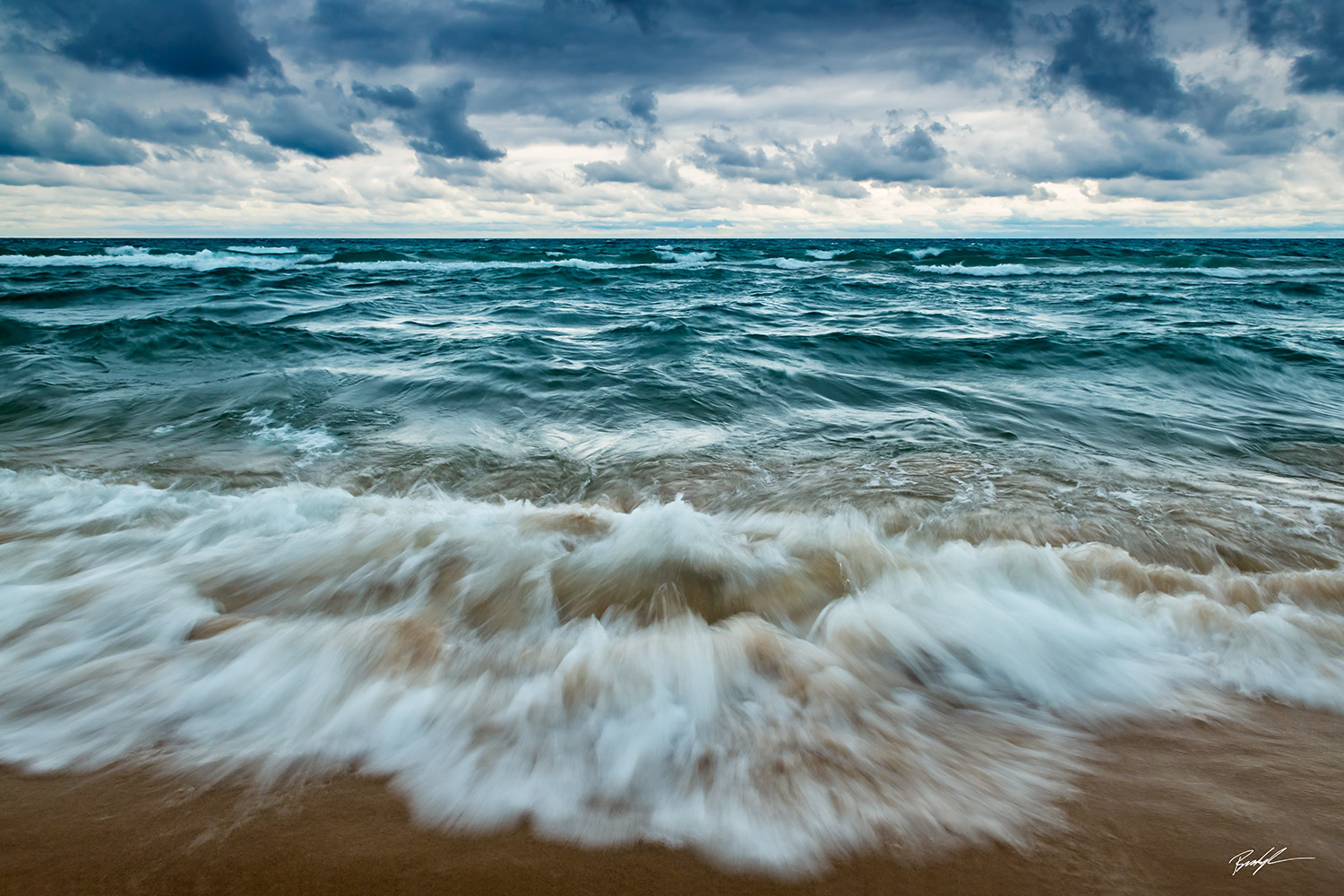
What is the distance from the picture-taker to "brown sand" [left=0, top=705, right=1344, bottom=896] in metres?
1.42

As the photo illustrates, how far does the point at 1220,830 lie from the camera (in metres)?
1.55

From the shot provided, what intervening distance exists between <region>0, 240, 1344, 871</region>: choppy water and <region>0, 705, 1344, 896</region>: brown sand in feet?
0.27

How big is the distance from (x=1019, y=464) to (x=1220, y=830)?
10.4ft

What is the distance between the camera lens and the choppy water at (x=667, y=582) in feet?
5.97

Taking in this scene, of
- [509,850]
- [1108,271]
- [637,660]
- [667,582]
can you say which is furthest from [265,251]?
[509,850]

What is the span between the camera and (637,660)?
7.49 feet

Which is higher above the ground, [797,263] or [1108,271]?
[1108,271]

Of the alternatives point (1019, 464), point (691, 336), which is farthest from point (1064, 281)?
point (1019, 464)

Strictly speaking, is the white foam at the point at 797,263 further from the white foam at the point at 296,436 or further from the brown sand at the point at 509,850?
the brown sand at the point at 509,850

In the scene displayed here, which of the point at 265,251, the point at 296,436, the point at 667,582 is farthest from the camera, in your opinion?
the point at 265,251

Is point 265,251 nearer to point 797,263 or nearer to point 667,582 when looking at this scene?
point 797,263

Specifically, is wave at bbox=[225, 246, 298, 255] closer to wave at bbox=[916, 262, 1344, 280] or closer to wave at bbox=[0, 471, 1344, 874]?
wave at bbox=[916, 262, 1344, 280]
